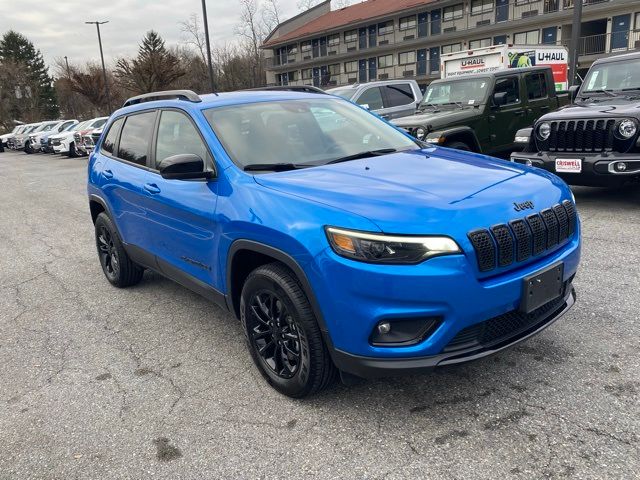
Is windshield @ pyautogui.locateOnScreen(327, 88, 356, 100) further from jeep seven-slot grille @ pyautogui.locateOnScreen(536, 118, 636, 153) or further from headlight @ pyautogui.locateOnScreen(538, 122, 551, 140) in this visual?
jeep seven-slot grille @ pyautogui.locateOnScreen(536, 118, 636, 153)

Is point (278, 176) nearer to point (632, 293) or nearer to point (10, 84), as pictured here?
point (632, 293)

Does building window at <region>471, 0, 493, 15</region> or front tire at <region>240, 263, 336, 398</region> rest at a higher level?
building window at <region>471, 0, 493, 15</region>

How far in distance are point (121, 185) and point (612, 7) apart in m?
34.4

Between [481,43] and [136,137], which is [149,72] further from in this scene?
[136,137]

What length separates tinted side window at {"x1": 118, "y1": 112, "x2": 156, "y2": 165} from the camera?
4324 millimetres

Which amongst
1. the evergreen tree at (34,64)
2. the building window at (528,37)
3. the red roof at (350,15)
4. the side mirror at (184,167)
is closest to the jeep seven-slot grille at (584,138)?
the side mirror at (184,167)

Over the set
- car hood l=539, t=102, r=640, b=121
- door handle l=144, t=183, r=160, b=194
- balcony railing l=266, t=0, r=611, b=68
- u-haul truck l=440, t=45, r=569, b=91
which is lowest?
door handle l=144, t=183, r=160, b=194

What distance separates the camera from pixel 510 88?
31.5 ft

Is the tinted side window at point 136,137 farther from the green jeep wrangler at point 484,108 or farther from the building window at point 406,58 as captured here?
the building window at point 406,58

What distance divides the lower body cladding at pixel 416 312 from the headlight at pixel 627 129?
15.2ft

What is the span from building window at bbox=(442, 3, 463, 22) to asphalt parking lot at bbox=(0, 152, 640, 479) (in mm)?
39348

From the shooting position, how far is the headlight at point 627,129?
20.4 ft

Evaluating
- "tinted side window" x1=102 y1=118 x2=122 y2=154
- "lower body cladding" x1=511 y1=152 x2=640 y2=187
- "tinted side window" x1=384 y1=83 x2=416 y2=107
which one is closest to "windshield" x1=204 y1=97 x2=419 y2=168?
"tinted side window" x1=102 y1=118 x2=122 y2=154

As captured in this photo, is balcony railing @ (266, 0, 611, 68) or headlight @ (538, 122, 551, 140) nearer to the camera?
headlight @ (538, 122, 551, 140)
